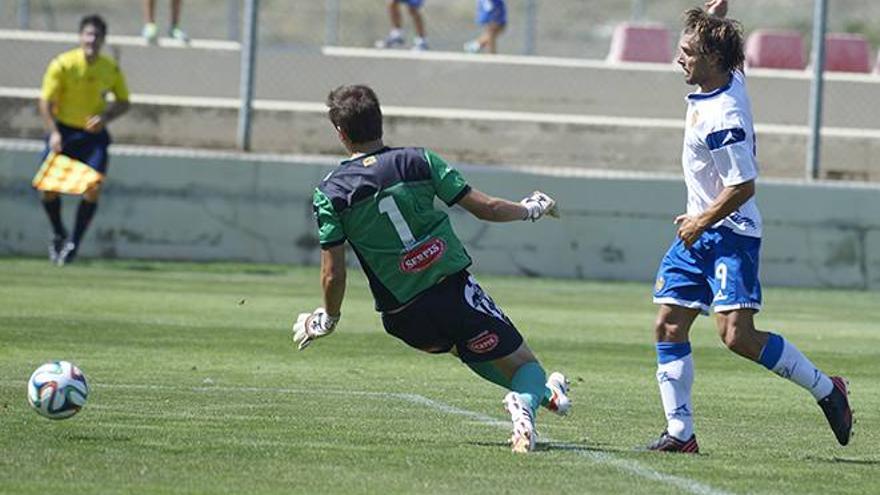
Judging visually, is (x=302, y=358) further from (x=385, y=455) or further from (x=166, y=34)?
(x=166, y=34)

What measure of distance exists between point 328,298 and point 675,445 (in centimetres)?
169

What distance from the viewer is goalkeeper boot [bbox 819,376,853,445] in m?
8.83

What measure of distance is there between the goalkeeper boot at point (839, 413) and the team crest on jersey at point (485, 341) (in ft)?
5.01

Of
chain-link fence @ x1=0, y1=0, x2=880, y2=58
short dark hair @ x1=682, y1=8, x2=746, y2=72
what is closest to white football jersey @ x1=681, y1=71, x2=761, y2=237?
short dark hair @ x1=682, y1=8, x2=746, y2=72

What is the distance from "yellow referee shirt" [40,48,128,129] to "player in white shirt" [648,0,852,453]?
1301cm

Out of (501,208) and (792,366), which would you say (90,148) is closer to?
(501,208)

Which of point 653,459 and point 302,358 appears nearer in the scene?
point 653,459

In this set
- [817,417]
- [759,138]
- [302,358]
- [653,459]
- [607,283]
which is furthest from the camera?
[759,138]

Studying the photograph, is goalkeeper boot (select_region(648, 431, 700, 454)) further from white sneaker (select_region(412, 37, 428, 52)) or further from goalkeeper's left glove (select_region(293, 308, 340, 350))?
white sneaker (select_region(412, 37, 428, 52))

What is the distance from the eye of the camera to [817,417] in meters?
10.6

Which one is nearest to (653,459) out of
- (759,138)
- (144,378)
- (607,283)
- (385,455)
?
(385,455)

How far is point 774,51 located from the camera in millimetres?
26641

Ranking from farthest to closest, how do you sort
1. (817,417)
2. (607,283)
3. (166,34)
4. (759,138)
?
(166,34)
(759,138)
(607,283)
(817,417)

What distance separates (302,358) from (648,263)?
8967 mm
